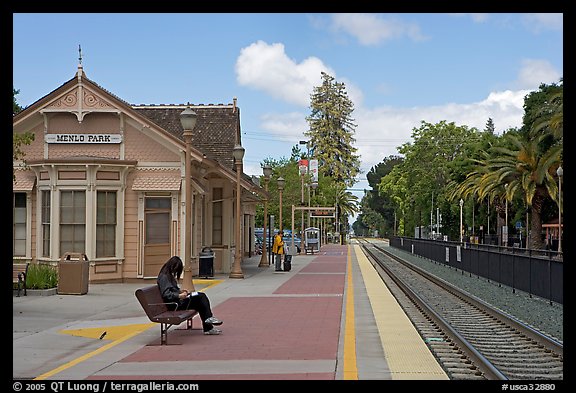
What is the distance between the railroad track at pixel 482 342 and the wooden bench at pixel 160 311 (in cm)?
400

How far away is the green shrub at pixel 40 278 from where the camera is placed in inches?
781

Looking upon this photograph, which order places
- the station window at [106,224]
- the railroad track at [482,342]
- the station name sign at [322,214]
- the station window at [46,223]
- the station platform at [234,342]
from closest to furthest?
the station platform at [234,342] < the railroad track at [482,342] < the station window at [46,223] < the station window at [106,224] < the station name sign at [322,214]

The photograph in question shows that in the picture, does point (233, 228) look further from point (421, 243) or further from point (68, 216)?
point (421, 243)

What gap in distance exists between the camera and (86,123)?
24828 mm

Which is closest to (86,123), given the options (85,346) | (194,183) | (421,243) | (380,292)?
(194,183)

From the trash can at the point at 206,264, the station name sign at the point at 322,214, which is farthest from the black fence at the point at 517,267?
the station name sign at the point at 322,214

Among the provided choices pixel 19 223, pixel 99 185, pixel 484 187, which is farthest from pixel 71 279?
pixel 484 187

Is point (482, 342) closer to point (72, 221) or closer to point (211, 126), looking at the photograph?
point (72, 221)

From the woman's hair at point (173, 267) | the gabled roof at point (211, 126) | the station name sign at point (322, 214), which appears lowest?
the woman's hair at point (173, 267)

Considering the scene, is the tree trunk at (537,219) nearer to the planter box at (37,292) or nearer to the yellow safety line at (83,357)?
the planter box at (37,292)

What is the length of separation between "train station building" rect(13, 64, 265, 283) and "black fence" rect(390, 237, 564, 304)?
10213 millimetres

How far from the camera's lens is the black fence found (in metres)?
18.9

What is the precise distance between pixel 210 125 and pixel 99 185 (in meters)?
10.1
